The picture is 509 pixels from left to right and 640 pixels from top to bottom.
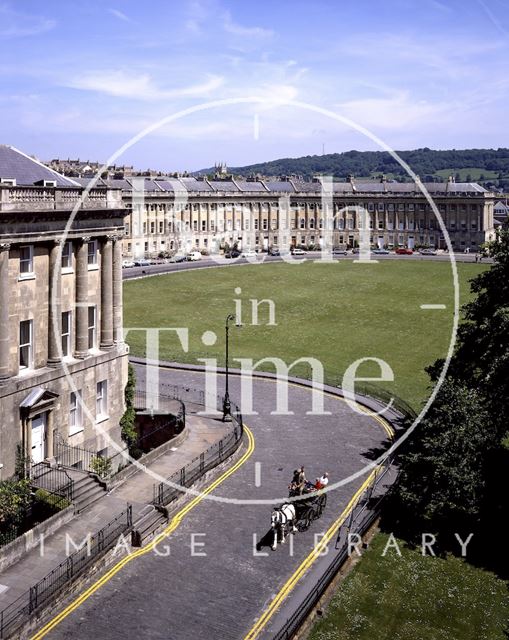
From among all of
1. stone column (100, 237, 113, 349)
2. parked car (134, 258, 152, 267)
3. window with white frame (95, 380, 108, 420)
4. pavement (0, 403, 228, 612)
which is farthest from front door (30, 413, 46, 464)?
parked car (134, 258, 152, 267)

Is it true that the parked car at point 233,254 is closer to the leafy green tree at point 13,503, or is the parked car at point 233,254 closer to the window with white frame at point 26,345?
the window with white frame at point 26,345

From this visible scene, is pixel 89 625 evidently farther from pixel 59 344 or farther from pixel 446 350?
pixel 446 350

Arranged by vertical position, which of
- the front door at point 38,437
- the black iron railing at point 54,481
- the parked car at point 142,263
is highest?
the parked car at point 142,263

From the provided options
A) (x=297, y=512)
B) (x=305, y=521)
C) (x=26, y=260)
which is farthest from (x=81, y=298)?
(x=305, y=521)

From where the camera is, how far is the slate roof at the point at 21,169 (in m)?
33.8

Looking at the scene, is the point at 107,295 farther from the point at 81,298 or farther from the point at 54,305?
the point at 54,305

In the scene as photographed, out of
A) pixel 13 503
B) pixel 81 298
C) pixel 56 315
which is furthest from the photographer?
pixel 81 298

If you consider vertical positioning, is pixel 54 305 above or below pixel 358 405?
above

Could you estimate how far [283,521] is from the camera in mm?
27750

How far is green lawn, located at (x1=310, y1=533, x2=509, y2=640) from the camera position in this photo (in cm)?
2264

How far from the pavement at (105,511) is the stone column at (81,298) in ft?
20.9

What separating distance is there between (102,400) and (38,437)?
4.99 meters

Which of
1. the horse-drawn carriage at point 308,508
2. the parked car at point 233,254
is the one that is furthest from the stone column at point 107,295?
the parked car at point 233,254

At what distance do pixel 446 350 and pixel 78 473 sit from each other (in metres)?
40.5
